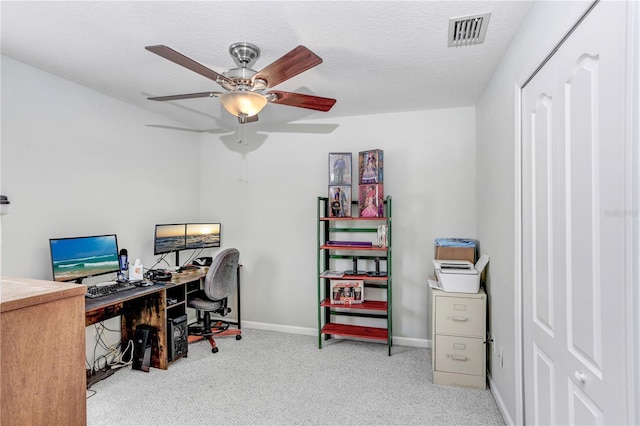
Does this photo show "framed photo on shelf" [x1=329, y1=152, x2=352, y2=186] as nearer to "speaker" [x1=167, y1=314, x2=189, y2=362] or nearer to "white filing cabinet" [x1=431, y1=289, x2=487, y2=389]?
"white filing cabinet" [x1=431, y1=289, x2=487, y2=389]

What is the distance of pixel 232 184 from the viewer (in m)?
4.11

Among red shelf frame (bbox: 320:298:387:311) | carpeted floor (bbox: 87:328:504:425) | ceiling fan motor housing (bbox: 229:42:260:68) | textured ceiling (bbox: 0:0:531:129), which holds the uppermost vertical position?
textured ceiling (bbox: 0:0:531:129)

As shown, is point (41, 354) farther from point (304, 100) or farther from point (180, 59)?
point (304, 100)

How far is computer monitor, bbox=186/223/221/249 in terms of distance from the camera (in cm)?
368

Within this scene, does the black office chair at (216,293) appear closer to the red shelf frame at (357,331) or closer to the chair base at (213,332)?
the chair base at (213,332)

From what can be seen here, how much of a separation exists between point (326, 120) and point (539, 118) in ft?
8.00

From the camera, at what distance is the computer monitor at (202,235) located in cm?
368

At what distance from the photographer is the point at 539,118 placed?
5.22 ft

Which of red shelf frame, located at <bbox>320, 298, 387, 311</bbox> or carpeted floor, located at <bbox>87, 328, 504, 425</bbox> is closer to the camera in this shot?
carpeted floor, located at <bbox>87, 328, 504, 425</bbox>

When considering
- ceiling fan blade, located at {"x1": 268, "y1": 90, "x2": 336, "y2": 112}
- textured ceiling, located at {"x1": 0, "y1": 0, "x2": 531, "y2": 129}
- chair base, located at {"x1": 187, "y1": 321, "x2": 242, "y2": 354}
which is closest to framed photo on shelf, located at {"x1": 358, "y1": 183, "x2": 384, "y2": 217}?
textured ceiling, located at {"x1": 0, "y1": 0, "x2": 531, "y2": 129}

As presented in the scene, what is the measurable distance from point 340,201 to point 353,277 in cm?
80

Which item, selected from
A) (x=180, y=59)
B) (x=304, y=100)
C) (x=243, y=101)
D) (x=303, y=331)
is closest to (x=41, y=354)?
(x=180, y=59)

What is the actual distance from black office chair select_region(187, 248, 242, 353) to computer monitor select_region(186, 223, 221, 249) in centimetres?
54

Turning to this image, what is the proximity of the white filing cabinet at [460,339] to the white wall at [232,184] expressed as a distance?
764 millimetres
